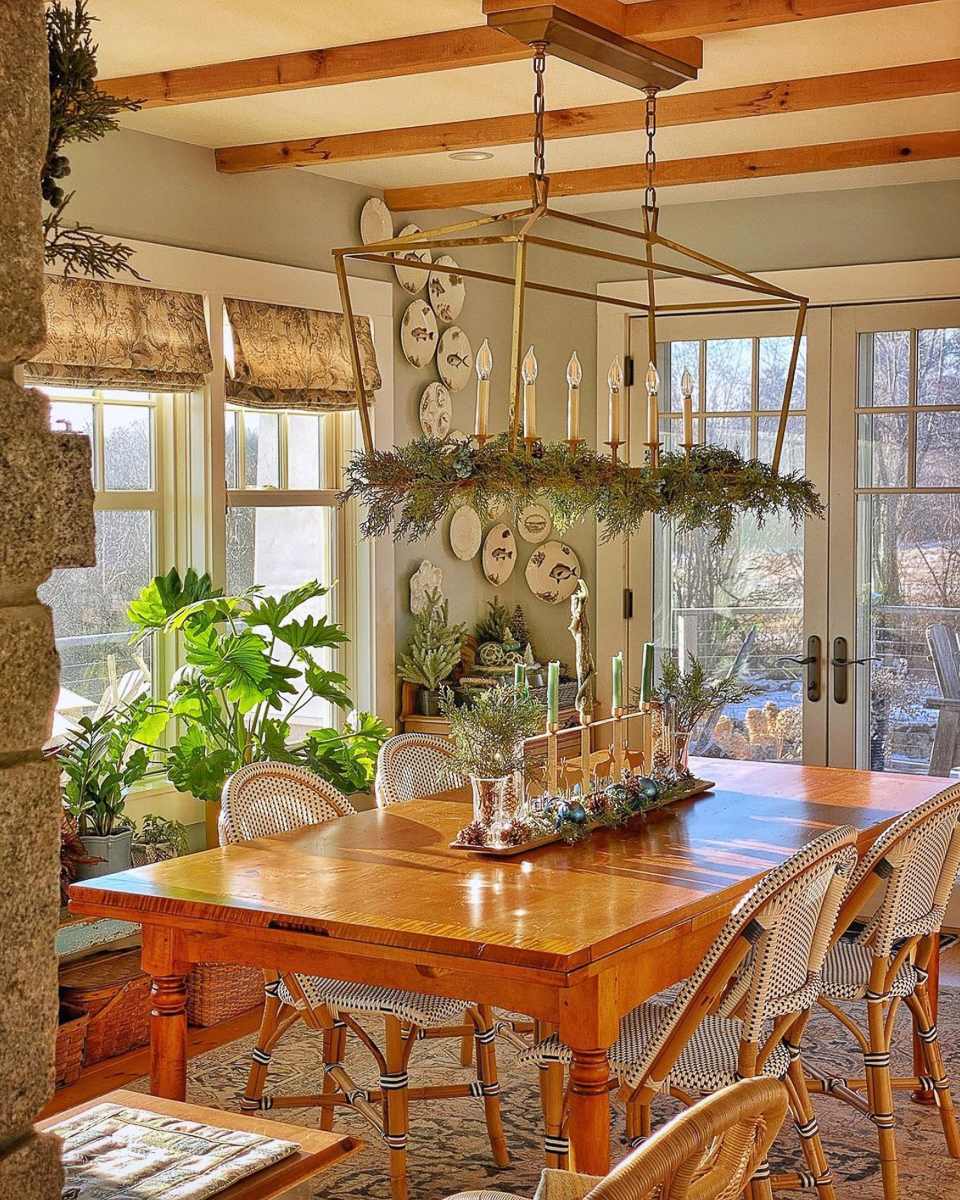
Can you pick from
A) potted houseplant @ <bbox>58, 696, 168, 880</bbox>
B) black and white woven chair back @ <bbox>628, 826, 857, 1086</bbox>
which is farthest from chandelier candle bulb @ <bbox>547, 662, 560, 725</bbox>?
potted houseplant @ <bbox>58, 696, 168, 880</bbox>

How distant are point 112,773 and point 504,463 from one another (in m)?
1.85

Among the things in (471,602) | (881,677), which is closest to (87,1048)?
(471,602)

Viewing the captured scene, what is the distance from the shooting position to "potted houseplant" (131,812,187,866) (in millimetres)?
4410

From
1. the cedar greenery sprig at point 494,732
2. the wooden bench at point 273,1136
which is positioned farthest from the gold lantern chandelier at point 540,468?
the wooden bench at point 273,1136

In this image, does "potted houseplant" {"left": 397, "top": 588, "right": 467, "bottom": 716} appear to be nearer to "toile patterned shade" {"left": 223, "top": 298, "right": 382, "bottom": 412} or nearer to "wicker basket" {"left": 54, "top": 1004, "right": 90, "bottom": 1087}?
"toile patterned shade" {"left": 223, "top": 298, "right": 382, "bottom": 412}

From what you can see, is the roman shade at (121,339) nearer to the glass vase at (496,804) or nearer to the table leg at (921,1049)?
the glass vase at (496,804)

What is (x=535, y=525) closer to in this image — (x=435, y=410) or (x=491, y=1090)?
(x=435, y=410)

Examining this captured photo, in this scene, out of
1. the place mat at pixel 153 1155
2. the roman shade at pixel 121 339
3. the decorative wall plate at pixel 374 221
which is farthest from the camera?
the decorative wall plate at pixel 374 221

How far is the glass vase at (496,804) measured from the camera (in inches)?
129

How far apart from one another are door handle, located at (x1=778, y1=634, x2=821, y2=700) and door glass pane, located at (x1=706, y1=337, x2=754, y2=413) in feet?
3.17

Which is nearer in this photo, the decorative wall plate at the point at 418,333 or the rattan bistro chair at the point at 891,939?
the rattan bistro chair at the point at 891,939

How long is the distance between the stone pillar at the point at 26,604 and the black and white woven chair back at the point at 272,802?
7.78 ft

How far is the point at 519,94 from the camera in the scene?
13.7ft

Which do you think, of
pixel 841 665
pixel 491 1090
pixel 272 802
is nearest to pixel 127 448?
pixel 272 802
